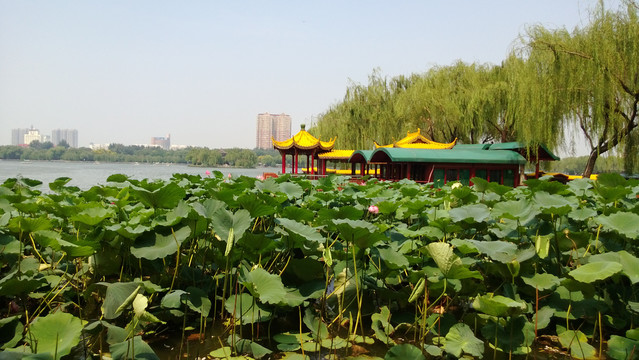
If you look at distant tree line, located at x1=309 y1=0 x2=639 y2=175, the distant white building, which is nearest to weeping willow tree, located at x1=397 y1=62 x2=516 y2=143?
distant tree line, located at x1=309 y1=0 x2=639 y2=175

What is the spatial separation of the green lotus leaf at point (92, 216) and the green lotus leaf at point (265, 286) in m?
0.74

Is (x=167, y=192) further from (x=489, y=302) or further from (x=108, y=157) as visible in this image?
(x=108, y=157)

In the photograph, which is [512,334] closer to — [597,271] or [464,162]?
[597,271]

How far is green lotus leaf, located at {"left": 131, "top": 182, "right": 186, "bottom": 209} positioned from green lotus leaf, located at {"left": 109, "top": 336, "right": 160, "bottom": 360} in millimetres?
814

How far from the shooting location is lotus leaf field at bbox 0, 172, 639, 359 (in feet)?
5.98

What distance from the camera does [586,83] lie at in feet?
37.5

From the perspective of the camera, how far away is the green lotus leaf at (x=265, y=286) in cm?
172

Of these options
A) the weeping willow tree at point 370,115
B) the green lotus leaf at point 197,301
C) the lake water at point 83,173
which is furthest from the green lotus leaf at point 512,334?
the weeping willow tree at point 370,115

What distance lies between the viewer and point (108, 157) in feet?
306

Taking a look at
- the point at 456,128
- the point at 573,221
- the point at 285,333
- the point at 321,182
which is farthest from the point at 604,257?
the point at 456,128

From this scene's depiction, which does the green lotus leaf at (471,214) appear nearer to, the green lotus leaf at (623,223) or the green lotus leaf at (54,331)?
the green lotus leaf at (623,223)

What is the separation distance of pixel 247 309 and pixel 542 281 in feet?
4.52

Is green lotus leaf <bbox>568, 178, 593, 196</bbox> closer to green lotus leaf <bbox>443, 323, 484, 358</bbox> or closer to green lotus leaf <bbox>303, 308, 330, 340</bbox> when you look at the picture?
green lotus leaf <bbox>443, 323, 484, 358</bbox>

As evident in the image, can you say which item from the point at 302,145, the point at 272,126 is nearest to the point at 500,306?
the point at 302,145
